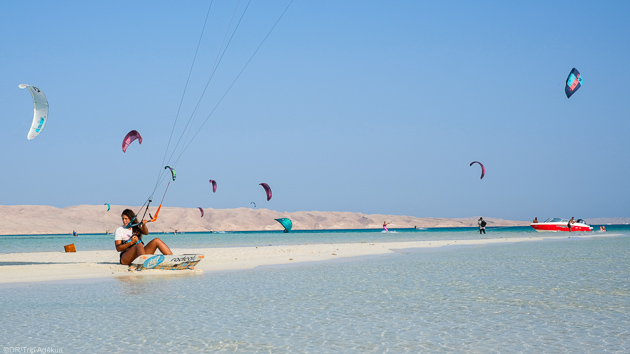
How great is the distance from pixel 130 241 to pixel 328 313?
8.18 meters

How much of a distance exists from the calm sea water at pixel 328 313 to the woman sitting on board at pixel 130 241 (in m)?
1.46

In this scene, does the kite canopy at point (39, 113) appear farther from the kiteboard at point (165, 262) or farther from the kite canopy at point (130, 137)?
the kite canopy at point (130, 137)

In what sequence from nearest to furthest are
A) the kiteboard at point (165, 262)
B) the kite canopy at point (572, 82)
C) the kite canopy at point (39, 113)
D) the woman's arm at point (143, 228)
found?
1. the woman's arm at point (143, 228)
2. the kiteboard at point (165, 262)
3. the kite canopy at point (39, 113)
4. the kite canopy at point (572, 82)

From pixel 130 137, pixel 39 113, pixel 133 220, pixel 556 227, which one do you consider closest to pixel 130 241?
pixel 133 220

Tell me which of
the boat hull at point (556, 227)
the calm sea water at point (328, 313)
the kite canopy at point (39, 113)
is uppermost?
the kite canopy at point (39, 113)

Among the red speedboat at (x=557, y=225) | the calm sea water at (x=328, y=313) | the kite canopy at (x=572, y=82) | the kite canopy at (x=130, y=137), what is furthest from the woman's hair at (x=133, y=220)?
the red speedboat at (x=557, y=225)

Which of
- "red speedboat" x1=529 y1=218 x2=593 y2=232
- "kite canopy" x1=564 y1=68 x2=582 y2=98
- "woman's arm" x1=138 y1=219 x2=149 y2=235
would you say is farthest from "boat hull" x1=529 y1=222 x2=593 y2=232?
"woman's arm" x1=138 y1=219 x2=149 y2=235

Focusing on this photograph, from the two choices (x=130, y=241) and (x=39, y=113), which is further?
(x=39, y=113)

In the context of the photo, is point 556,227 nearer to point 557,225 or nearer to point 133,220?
point 557,225

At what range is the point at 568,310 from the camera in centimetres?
895

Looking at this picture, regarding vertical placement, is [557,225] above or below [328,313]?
above

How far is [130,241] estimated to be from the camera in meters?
15.4

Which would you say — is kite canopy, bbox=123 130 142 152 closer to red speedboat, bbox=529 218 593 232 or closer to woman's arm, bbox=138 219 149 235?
woman's arm, bbox=138 219 149 235

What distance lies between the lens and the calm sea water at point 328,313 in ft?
22.5
